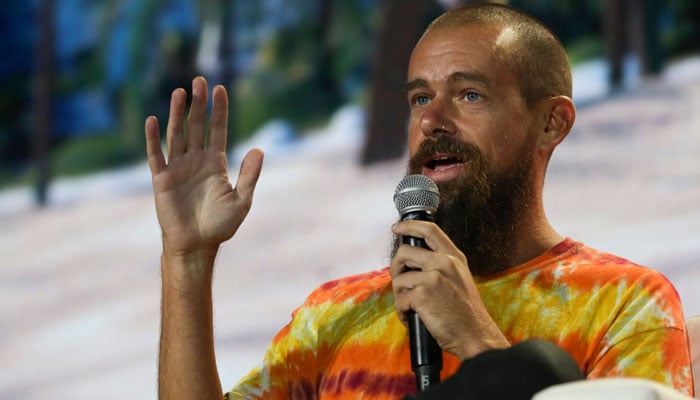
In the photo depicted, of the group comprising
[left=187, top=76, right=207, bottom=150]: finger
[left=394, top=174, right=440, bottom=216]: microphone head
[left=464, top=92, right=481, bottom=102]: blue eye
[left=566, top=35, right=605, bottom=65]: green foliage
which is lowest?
[left=394, top=174, right=440, bottom=216]: microphone head

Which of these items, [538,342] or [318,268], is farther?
[318,268]

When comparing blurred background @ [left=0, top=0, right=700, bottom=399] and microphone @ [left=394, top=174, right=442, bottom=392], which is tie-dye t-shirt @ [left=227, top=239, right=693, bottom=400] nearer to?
microphone @ [left=394, top=174, right=442, bottom=392]

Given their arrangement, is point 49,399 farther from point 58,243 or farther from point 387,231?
point 387,231

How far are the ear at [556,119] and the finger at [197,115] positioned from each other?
2.08 feet

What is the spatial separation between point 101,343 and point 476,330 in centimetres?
204

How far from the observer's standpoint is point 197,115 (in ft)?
5.90

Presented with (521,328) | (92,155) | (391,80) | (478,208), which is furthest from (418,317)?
(92,155)

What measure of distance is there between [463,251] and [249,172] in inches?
15.9

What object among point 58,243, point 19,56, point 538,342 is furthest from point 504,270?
point 19,56

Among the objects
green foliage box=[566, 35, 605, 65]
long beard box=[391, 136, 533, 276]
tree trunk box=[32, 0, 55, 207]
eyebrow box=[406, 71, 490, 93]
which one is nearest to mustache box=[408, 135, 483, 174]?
long beard box=[391, 136, 533, 276]

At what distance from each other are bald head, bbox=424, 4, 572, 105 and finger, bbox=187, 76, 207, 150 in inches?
18.6

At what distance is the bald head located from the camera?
1916mm

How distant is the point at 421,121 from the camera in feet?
6.05

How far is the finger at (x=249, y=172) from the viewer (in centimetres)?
178
